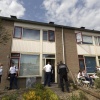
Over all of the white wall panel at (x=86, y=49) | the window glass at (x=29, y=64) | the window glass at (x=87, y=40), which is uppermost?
the window glass at (x=87, y=40)

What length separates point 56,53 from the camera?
13.6 m

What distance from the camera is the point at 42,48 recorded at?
1323 cm

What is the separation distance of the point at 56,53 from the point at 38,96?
25.7 ft

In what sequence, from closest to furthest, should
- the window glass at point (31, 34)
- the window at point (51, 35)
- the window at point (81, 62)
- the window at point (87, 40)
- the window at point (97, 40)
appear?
the window glass at point (31, 34), the window at point (51, 35), the window at point (81, 62), the window at point (87, 40), the window at point (97, 40)

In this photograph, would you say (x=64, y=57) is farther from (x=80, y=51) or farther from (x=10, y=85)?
(x=10, y=85)

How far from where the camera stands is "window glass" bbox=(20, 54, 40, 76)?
12.1 metres

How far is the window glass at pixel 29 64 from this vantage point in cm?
1208

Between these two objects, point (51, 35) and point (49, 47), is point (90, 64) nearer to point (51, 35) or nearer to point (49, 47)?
point (49, 47)

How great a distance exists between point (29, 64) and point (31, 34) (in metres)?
3.17

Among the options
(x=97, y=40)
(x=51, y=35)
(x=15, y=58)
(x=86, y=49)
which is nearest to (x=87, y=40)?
(x=86, y=49)

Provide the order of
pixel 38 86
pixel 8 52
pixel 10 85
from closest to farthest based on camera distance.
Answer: pixel 38 86 < pixel 10 85 < pixel 8 52

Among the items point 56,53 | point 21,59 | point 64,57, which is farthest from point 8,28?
point 64,57

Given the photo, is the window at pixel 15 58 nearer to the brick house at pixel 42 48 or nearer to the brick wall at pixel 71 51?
the brick house at pixel 42 48

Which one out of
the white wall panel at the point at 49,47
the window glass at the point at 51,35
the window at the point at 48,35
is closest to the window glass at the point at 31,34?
the window at the point at 48,35
